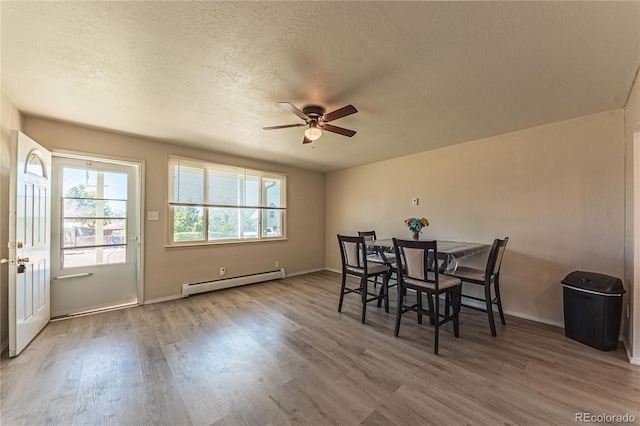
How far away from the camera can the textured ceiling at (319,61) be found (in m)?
1.39

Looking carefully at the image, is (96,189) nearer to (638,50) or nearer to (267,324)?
(267,324)

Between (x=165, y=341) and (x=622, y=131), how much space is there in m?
5.23

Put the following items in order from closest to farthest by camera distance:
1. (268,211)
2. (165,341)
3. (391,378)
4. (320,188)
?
(391,378)
(165,341)
(268,211)
(320,188)

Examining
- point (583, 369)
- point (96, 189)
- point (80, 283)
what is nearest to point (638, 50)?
point (583, 369)

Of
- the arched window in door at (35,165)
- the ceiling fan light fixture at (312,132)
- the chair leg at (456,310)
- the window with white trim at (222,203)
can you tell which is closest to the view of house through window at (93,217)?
the arched window in door at (35,165)

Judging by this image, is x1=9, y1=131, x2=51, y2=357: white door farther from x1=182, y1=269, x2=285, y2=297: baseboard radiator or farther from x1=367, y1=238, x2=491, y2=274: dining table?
x1=367, y1=238, x2=491, y2=274: dining table

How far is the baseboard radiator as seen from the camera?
3.87m

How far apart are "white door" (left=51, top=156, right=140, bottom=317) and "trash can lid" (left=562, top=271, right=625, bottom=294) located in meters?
5.37

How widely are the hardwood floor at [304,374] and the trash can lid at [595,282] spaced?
58 centimetres

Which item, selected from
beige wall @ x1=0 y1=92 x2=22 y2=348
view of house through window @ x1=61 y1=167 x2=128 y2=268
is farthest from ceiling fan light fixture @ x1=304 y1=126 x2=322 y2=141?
view of house through window @ x1=61 y1=167 x2=128 y2=268

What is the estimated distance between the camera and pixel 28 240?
7.72ft

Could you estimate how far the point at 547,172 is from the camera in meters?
2.97

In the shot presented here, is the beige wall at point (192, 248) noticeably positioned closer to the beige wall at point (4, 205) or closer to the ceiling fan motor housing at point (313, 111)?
the beige wall at point (4, 205)

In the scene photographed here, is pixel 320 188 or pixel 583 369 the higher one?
pixel 320 188
